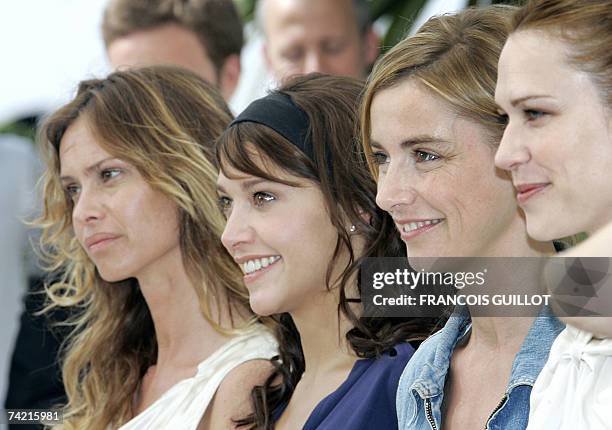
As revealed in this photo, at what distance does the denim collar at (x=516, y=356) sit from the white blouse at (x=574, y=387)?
0.17m

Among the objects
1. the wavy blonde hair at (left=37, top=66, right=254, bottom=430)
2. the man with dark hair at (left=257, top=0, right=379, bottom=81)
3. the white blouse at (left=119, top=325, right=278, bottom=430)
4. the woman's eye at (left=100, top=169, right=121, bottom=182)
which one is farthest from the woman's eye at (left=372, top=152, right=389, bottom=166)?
the man with dark hair at (left=257, top=0, right=379, bottom=81)

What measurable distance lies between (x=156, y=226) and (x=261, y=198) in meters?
0.67

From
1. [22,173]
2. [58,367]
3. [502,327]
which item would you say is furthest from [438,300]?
[22,173]

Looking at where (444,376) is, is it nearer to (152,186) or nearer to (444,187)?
(444,187)

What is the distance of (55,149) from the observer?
12.3 ft

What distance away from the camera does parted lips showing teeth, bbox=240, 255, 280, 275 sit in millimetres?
2879

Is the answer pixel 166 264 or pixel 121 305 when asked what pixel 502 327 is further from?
pixel 121 305

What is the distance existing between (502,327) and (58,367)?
7.45 feet

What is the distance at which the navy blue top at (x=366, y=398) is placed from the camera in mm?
2623

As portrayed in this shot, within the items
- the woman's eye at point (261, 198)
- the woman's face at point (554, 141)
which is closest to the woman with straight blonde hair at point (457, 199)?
the woman's face at point (554, 141)

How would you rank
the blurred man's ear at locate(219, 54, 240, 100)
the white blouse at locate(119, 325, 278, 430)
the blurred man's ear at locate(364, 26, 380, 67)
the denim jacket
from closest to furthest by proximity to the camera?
the denim jacket → the white blouse at locate(119, 325, 278, 430) → the blurred man's ear at locate(219, 54, 240, 100) → the blurred man's ear at locate(364, 26, 380, 67)

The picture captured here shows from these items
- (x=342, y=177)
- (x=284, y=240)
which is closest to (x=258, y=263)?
(x=284, y=240)

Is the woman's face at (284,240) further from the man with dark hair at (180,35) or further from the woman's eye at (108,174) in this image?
the man with dark hair at (180,35)

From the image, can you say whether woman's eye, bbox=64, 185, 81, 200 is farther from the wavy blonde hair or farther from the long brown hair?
the long brown hair
